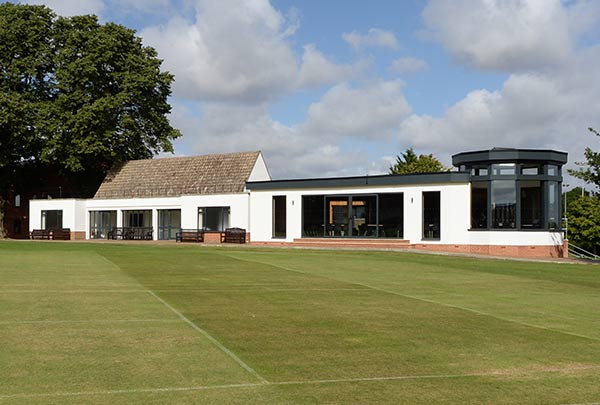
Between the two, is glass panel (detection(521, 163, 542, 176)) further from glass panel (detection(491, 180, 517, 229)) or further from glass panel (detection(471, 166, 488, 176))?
glass panel (detection(471, 166, 488, 176))

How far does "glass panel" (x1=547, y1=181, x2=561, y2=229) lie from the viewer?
1253 inches

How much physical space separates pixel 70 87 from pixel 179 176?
34.3 feet

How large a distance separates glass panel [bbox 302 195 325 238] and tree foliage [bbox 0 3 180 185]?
1804 cm

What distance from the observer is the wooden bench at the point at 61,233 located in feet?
165

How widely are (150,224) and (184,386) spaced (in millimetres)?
43199

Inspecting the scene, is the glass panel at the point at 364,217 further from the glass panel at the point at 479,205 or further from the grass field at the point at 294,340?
the grass field at the point at 294,340

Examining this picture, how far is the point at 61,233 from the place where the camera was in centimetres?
5019

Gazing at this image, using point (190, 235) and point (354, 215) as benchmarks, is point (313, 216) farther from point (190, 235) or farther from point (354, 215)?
point (190, 235)

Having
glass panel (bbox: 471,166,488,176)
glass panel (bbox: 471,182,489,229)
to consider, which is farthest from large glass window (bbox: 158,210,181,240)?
glass panel (bbox: 471,166,488,176)

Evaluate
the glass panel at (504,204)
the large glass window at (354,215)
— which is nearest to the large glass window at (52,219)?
the large glass window at (354,215)

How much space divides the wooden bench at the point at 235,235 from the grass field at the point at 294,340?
923 inches

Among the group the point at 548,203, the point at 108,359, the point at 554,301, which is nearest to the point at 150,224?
the point at 548,203

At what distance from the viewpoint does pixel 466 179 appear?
32969 mm

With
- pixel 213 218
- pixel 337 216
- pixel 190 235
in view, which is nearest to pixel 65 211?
pixel 190 235
